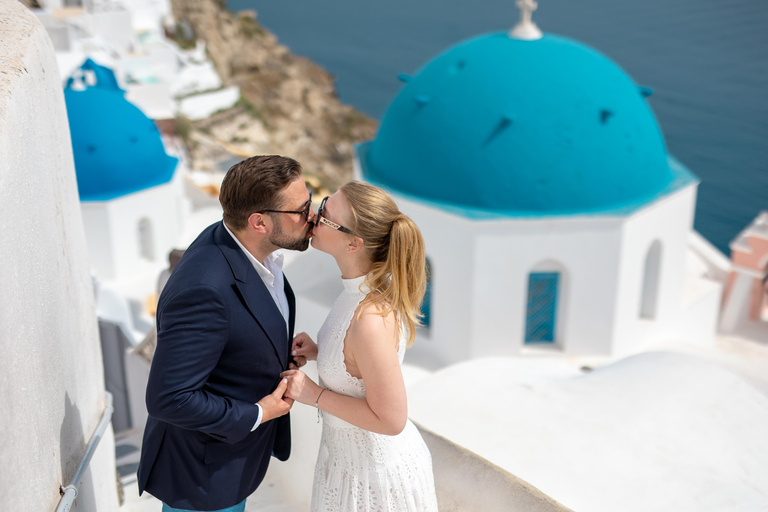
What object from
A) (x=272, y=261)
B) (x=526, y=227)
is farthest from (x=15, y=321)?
(x=526, y=227)

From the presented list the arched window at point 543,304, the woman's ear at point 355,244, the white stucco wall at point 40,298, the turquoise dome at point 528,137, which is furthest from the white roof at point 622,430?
the arched window at point 543,304

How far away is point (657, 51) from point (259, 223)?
5829 cm

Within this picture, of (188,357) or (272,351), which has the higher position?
(188,357)

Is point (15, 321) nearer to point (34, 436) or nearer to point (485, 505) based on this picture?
point (34, 436)

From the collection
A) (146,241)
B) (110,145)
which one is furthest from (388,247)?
(146,241)

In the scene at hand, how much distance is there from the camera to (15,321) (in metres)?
1.91

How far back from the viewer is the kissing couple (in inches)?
86.6

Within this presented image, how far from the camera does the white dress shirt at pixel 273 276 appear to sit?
2377 mm

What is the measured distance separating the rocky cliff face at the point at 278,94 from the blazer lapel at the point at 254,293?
1132 inches

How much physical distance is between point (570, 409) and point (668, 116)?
148ft

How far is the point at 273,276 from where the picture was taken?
2.48 m

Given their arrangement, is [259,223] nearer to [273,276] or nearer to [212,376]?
[273,276]

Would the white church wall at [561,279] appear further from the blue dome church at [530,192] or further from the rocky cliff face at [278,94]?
the rocky cliff face at [278,94]

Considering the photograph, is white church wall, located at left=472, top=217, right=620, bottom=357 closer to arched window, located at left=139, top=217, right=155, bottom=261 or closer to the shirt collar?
the shirt collar
